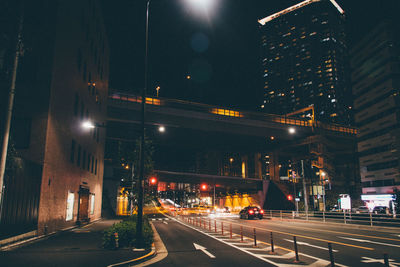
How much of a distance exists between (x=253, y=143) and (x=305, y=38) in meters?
156

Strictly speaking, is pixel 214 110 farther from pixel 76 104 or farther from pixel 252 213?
pixel 76 104

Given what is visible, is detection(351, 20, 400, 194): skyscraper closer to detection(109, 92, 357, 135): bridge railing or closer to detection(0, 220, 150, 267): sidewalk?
detection(109, 92, 357, 135): bridge railing

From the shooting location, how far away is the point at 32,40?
62.2 feet

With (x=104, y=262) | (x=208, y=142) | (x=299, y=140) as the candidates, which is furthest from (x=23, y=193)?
(x=299, y=140)

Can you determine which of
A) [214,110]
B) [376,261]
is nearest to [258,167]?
[214,110]

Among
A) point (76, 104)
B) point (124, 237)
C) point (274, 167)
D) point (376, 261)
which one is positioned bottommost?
point (376, 261)

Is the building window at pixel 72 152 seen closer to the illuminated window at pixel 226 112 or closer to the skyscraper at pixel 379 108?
the illuminated window at pixel 226 112

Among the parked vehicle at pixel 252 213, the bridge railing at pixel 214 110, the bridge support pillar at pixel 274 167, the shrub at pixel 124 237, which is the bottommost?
the parked vehicle at pixel 252 213

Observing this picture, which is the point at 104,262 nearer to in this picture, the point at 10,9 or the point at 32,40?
the point at 10,9

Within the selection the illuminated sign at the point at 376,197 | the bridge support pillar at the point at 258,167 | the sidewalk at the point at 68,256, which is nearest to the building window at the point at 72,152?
the sidewalk at the point at 68,256

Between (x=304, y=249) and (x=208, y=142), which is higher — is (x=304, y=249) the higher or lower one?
the lower one

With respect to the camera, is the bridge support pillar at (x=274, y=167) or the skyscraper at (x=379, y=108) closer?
the skyscraper at (x=379, y=108)

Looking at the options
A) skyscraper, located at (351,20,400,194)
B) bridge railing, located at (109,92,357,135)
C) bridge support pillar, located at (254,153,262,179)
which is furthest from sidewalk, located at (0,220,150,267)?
skyscraper, located at (351,20,400,194)

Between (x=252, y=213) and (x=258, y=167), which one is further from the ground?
(x=258, y=167)
